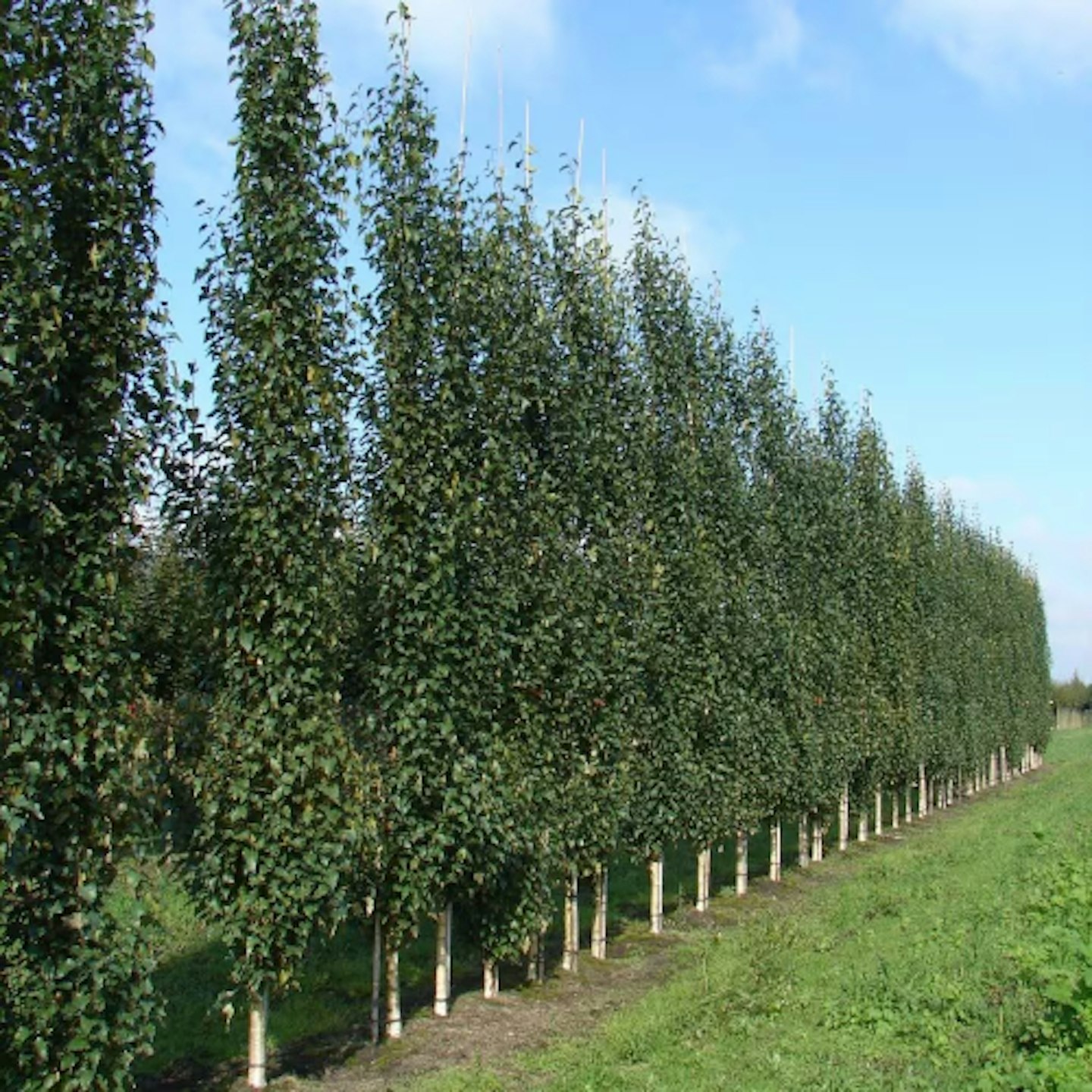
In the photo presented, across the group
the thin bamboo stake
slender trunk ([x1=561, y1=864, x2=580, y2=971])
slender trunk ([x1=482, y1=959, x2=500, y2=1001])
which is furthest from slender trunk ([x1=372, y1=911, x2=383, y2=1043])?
the thin bamboo stake

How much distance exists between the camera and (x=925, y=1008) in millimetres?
8750

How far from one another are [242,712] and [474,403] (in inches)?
148

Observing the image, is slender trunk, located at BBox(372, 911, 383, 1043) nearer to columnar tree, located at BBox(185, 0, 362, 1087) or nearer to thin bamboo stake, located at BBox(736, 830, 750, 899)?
columnar tree, located at BBox(185, 0, 362, 1087)

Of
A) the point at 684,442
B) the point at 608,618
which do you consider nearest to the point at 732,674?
the point at 684,442

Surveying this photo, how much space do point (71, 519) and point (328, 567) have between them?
2.14 m

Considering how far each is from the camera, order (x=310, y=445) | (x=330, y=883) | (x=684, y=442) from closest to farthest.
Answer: (x=330, y=883), (x=310, y=445), (x=684, y=442)

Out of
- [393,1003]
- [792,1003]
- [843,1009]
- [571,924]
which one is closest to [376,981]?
[393,1003]

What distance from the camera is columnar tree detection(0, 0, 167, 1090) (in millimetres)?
6262

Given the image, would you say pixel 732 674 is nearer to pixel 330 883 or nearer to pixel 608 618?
pixel 608 618

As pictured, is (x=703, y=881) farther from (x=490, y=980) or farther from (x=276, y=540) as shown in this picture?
(x=276, y=540)

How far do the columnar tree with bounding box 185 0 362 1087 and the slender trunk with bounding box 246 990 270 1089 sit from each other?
0.02m

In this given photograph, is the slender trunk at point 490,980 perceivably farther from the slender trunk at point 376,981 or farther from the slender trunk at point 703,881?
the slender trunk at point 703,881

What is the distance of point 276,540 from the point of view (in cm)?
808

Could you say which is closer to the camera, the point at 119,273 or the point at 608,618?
the point at 119,273
